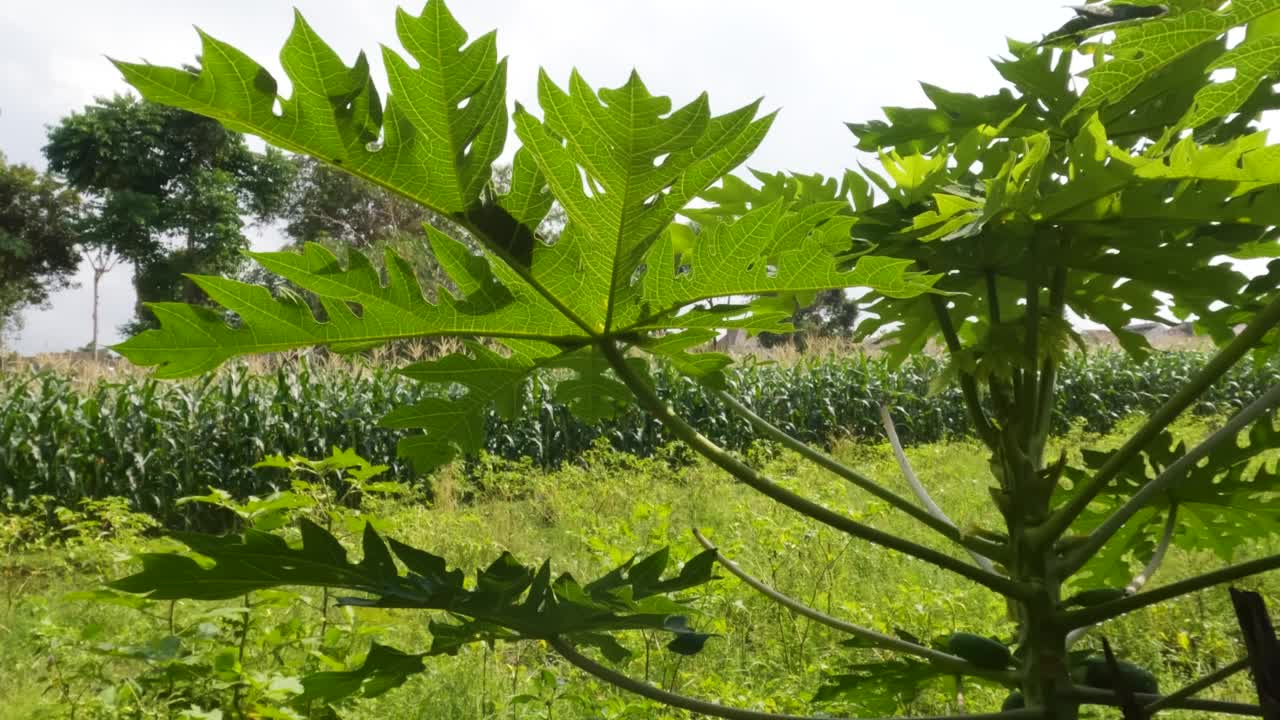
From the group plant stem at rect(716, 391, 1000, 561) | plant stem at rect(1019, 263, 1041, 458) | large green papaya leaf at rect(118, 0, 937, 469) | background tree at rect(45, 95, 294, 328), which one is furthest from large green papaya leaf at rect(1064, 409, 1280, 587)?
background tree at rect(45, 95, 294, 328)

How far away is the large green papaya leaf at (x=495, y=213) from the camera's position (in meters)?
0.60

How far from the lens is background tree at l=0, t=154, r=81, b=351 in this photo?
27156 mm

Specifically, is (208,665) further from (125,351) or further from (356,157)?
(356,157)

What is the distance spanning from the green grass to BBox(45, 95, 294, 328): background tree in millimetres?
27704

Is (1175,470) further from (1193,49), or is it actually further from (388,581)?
(388,581)

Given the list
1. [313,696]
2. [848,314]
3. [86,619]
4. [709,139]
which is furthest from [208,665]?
[848,314]

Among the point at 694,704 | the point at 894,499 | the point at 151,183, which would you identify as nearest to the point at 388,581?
the point at 694,704

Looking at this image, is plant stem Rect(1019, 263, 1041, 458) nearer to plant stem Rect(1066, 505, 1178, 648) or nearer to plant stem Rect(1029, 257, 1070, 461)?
plant stem Rect(1029, 257, 1070, 461)

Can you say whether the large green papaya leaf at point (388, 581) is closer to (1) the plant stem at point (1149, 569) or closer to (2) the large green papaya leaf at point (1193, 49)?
(1) the plant stem at point (1149, 569)

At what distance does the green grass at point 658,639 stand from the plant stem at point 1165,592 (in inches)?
44.8

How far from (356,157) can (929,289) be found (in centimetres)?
46

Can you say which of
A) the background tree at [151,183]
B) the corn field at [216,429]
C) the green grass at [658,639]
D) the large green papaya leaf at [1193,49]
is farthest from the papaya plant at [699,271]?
the background tree at [151,183]

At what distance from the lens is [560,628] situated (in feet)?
2.33

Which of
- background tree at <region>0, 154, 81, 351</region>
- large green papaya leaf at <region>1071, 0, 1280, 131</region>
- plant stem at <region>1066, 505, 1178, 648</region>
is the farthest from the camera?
background tree at <region>0, 154, 81, 351</region>
